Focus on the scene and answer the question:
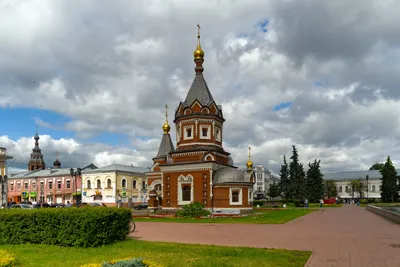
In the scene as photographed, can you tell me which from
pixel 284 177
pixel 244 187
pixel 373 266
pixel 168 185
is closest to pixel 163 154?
pixel 168 185

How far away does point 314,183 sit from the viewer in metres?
69.2

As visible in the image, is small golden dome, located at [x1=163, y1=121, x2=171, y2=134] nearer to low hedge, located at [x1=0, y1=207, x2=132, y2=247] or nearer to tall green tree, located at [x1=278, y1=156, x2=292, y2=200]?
tall green tree, located at [x1=278, y1=156, x2=292, y2=200]

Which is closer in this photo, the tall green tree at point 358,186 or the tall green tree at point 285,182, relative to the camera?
the tall green tree at point 285,182

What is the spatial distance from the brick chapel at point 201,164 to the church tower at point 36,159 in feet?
172

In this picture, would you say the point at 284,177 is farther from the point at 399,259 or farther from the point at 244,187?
the point at 399,259

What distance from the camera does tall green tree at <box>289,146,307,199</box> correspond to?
66312 mm

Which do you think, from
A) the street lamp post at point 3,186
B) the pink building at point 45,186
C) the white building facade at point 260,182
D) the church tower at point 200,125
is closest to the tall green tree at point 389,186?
the church tower at point 200,125

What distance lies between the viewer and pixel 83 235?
13820 millimetres

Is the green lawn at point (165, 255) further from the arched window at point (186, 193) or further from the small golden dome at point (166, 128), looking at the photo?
the small golden dome at point (166, 128)

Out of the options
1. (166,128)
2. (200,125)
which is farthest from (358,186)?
(200,125)

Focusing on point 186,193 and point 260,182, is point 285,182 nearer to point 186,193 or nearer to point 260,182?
point 186,193

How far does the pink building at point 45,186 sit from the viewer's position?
64.8 metres

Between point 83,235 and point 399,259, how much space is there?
10975mm

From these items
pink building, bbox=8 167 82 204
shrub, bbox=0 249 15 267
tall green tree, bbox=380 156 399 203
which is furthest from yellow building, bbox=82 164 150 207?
shrub, bbox=0 249 15 267
